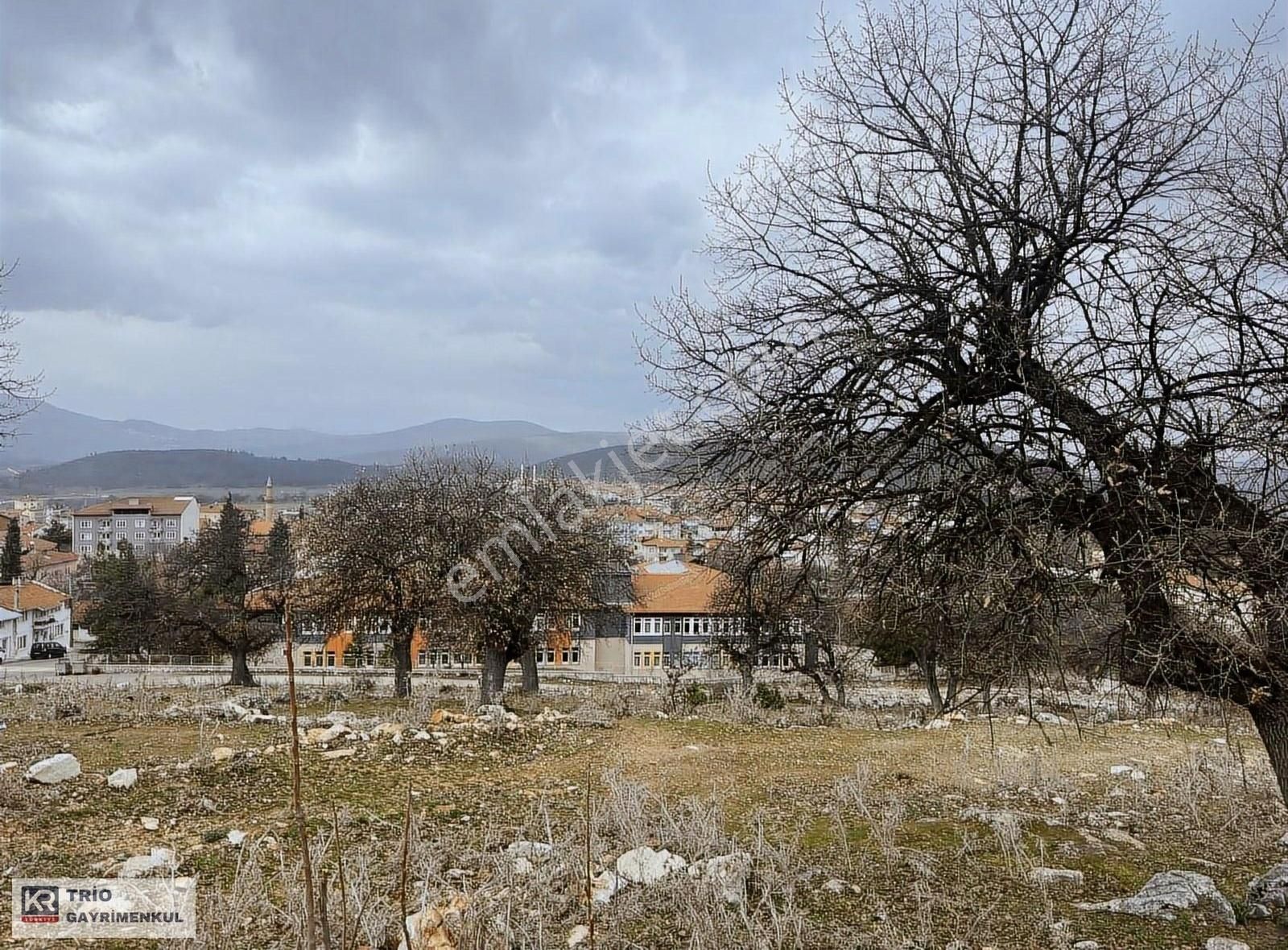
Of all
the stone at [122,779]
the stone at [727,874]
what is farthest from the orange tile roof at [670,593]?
the stone at [727,874]

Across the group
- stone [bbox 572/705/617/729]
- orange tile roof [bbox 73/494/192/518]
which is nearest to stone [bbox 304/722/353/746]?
stone [bbox 572/705/617/729]

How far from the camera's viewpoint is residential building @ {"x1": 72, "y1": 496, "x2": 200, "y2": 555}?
52584mm

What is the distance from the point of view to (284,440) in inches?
2643

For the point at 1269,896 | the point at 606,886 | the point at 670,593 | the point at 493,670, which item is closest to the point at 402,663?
the point at 493,670

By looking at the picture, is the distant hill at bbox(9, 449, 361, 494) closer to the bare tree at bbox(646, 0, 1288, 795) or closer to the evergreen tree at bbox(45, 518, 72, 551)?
the bare tree at bbox(646, 0, 1288, 795)

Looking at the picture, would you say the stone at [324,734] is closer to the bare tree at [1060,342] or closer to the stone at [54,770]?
the stone at [54,770]

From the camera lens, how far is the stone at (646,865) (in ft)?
18.0

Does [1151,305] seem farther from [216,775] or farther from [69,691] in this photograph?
[69,691]

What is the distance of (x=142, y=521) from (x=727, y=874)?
63708mm

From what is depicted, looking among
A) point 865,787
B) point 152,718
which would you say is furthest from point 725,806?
point 152,718

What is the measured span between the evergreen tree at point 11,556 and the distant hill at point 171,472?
14.3 metres

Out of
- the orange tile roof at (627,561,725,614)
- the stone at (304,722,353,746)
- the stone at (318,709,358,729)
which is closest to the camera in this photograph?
the stone at (304,722,353,746)

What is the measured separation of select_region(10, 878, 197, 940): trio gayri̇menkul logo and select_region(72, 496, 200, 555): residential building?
140 feet

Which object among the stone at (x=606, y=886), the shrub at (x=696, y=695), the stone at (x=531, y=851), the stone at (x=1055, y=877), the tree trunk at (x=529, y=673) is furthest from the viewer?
the tree trunk at (x=529, y=673)
